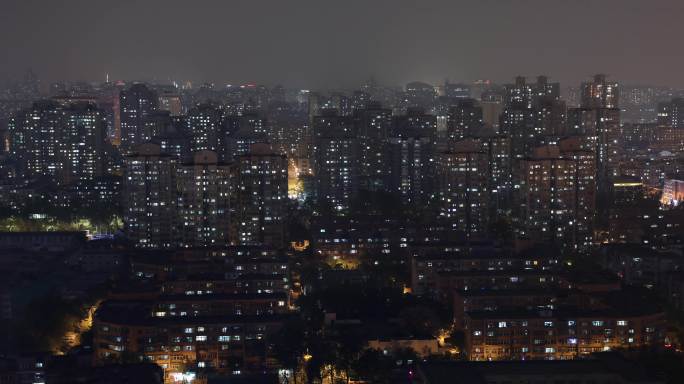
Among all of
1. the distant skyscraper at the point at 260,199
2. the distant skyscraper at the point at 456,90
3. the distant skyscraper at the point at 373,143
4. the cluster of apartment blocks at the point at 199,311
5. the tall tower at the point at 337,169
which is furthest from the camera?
the distant skyscraper at the point at 456,90

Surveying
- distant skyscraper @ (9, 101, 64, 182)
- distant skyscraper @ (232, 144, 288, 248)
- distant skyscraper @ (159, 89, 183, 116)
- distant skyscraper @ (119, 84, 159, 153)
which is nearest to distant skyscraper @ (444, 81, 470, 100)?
distant skyscraper @ (159, 89, 183, 116)

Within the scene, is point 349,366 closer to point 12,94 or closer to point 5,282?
point 5,282

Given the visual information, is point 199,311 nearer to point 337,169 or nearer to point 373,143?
point 337,169

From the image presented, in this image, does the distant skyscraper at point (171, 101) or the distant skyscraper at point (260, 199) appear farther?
the distant skyscraper at point (171, 101)

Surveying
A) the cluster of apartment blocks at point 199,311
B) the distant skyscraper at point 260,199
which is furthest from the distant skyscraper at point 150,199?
the cluster of apartment blocks at point 199,311

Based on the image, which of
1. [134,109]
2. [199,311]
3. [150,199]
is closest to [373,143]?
[150,199]

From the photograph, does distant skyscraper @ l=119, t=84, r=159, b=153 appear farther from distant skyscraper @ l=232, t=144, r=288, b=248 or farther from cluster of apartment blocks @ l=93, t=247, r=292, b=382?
cluster of apartment blocks @ l=93, t=247, r=292, b=382

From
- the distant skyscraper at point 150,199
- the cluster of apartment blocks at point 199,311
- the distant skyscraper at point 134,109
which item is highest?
the distant skyscraper at point 134,109

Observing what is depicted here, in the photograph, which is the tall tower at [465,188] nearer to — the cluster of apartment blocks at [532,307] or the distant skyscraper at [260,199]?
the distant skyscraper at [260,199]
